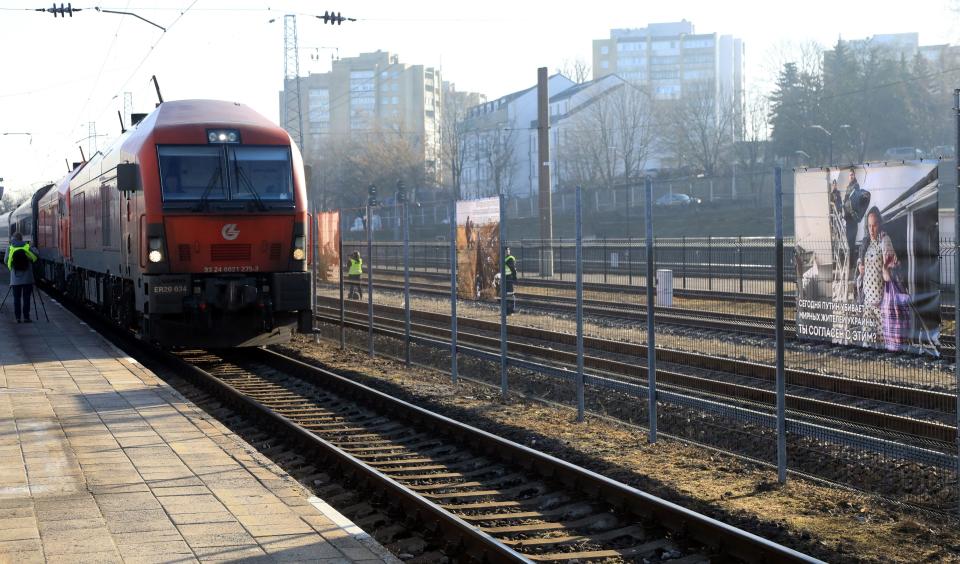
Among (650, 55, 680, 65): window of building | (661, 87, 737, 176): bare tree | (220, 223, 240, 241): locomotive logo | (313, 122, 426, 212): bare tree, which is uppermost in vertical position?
(650, 55, 680, 65): window of building

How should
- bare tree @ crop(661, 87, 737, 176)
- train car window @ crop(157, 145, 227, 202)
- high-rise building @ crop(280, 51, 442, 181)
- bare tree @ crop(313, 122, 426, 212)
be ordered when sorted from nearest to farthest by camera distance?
1. train car window @ crop(157, 145, 227, 202)
2. bare tree @ crop(661, 87, 737, 176)
3. bare tree @ crop(313, 122, 426, 212)
4. high-rise building @ crop(280, 51, 442, 181)

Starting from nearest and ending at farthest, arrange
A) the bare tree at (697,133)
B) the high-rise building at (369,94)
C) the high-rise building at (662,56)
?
the bare tree at (697,133) < the high-rise building at (662,56) < the high-rise building at (369,94)

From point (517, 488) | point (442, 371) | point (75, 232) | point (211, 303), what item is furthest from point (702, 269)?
point (517, 488)

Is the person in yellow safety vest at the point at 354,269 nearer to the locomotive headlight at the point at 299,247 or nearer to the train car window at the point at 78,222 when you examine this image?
the locomotive headlight at the point at 299,247

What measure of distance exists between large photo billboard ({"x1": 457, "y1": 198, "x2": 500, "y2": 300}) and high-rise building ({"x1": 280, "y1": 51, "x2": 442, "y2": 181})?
158 meters

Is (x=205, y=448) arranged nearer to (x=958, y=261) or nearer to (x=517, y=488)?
(x=517, y=488)

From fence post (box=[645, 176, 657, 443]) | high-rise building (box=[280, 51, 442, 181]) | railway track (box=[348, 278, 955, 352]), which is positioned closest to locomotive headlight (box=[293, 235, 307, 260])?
railway track (box=[348, 278, 955, 352])

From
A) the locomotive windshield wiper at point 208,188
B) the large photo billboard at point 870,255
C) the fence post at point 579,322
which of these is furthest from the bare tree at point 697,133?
the large photo billboard at point 870,255

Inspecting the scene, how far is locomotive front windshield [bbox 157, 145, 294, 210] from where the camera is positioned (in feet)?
54.9

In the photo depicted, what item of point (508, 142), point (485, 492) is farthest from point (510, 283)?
point (508, 142)

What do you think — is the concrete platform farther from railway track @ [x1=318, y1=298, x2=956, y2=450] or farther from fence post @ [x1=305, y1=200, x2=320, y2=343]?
fence post @ [x1=305, y1=200, x2=320, y2=343]

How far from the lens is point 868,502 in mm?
8086

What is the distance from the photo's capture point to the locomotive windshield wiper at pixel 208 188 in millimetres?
16719

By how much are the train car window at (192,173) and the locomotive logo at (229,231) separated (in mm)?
430
